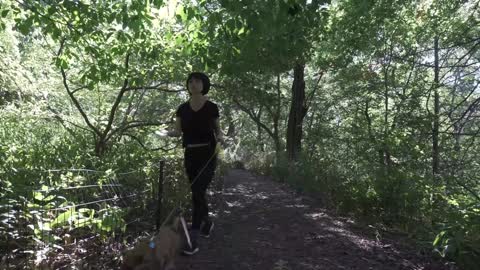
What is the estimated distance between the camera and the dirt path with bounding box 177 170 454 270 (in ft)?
15.5

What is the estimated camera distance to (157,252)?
360cm

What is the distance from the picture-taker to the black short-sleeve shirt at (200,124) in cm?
507

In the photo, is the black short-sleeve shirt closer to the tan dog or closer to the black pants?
the black pants

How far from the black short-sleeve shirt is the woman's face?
188 mm

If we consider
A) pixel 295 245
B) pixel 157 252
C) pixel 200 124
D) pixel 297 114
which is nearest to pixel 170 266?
pixel 157 252

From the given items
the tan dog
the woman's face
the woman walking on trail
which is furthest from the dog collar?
the woman's face

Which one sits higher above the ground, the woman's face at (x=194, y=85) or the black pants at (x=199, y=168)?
the woman's face at (x=194, y=85)

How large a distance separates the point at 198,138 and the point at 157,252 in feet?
5.89

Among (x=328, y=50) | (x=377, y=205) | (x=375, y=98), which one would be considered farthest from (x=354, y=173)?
(x=375, y=98)

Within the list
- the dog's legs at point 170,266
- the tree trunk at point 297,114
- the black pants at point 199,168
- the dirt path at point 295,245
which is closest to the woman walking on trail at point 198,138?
the black pants at point 199,168

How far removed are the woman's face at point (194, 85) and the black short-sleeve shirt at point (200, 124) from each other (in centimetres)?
19

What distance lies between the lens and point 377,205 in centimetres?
704

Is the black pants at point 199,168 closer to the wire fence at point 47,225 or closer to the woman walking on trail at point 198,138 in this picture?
the woman walking on trail at point 198,138

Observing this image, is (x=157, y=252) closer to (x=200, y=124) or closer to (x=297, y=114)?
(x=200, y=124)
